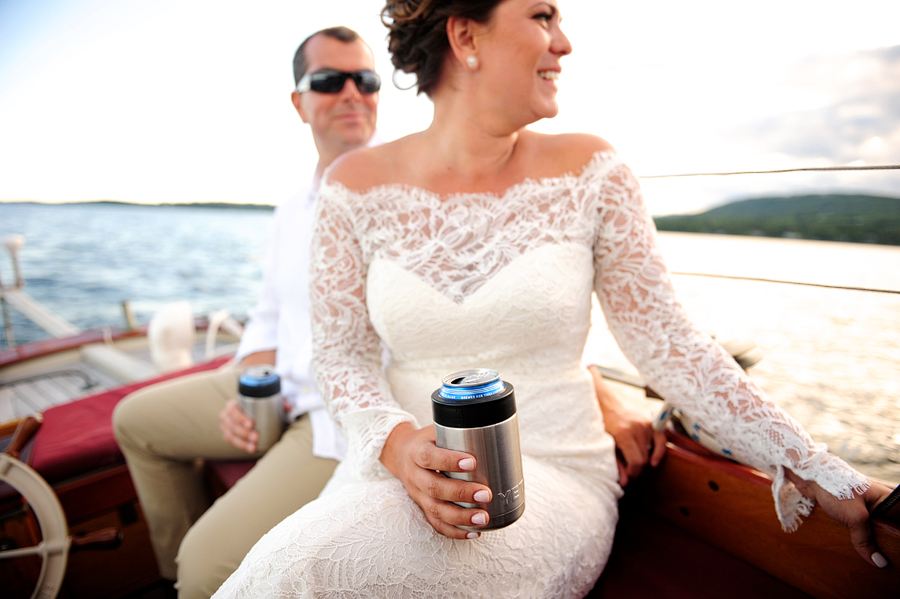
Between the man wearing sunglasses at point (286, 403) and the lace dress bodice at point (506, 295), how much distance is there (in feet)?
1.28

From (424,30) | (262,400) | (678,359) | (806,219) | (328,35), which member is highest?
→ (328,35)

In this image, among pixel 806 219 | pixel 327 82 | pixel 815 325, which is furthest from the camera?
pixel 327 82

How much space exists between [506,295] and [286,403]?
102 cm

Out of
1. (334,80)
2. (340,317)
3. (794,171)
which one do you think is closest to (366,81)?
(334,80)

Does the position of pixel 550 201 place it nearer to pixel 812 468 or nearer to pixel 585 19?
pixel 812 468

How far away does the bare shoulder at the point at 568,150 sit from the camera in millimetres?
1143

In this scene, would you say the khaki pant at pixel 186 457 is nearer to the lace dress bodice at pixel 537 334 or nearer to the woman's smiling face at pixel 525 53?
the lace dress bodice at pixel 537 334

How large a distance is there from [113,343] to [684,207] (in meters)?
4.77

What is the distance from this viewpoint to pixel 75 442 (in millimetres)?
1846

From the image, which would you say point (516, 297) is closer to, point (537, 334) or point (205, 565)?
point (537, 334)

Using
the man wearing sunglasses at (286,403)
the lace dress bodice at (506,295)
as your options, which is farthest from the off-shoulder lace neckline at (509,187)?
the man wearing sunglasses at (286,403)

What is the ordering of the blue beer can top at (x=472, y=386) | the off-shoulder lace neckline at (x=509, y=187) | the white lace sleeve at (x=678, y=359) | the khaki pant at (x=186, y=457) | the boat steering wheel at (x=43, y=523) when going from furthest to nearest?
1. the boat steering wheel at (x=43, y=523)
2. the khaki pant at (x=186, y=457)
3. the off-shoulder lace neckline at (x=509, y=187)
4. the white lace sleeve at (x=678, y=359)
5. the blue beer can top at (x=472, y=386)

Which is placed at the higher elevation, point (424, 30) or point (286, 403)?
point (424, 30)

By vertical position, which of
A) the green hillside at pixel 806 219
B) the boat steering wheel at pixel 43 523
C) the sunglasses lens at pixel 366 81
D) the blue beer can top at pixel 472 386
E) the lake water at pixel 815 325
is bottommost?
the boat steering wheel at pixel 43 523
